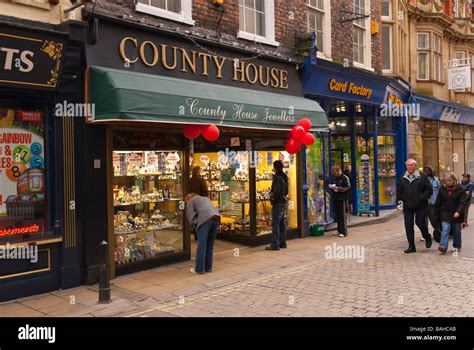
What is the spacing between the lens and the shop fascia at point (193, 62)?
7.99 meters

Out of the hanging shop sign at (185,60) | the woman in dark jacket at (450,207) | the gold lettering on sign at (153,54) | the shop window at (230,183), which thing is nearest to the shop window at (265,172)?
the shop window at (230,183)

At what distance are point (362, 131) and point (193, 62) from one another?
8.88 meters

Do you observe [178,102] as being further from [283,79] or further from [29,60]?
[283,79]

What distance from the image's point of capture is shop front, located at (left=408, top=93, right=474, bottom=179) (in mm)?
19891

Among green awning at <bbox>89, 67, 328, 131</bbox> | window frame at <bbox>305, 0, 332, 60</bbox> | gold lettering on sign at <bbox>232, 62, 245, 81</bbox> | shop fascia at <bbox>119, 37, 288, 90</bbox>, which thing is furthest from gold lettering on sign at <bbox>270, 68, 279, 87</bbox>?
window frame at <bbox>305, 0, 332, 60</bbox>

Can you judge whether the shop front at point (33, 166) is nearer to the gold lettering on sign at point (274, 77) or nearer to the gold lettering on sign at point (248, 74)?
the gold lettering on sign at point (248, 74)

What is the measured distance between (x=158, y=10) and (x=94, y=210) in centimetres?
374

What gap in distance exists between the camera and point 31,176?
23.4ft

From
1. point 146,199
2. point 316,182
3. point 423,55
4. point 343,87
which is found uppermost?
point 423,55

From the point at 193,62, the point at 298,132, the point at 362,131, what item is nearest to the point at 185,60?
the point at 193,62

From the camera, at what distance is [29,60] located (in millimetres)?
6570

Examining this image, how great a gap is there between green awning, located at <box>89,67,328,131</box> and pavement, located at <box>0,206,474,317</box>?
260 cm

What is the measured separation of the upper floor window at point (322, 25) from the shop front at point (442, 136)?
701 cm
